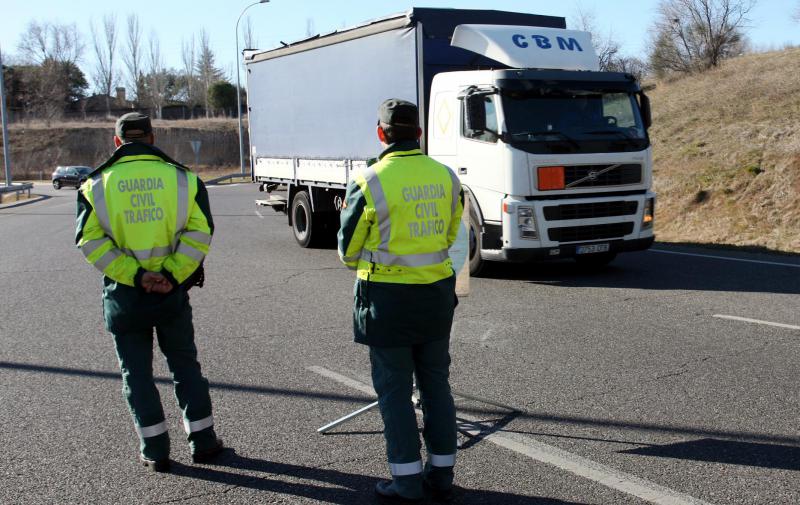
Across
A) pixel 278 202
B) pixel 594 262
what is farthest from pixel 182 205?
pixel 278 202

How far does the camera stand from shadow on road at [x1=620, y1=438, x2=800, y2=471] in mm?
4379

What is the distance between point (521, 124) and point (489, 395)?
4.94 m

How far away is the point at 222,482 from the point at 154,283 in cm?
106

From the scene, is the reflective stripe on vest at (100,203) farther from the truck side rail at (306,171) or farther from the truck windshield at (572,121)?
the truck side rail at (306,171)

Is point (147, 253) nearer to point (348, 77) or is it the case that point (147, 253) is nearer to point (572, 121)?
point (572, 121)

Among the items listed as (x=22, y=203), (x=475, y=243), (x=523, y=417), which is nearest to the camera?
(x=523, y=417)

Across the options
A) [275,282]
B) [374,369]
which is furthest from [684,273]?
[374,369]

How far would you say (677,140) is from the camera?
22.4 m

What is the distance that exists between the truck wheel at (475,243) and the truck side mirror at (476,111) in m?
1.03

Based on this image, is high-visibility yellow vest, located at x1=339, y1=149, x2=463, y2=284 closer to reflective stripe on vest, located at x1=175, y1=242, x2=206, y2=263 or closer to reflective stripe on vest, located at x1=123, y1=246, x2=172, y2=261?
reflective stripe on vest, located at x1=175, y1=242, x2=206, y2=263

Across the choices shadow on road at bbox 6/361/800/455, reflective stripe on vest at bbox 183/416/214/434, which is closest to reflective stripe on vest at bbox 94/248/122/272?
reflective stripe on vest at bbox 183/416/214/434

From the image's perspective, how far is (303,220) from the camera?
1438 centimetres

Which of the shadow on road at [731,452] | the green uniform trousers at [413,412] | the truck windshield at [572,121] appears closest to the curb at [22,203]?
the truck windshield at [572,121]

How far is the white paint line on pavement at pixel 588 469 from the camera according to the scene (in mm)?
3984
